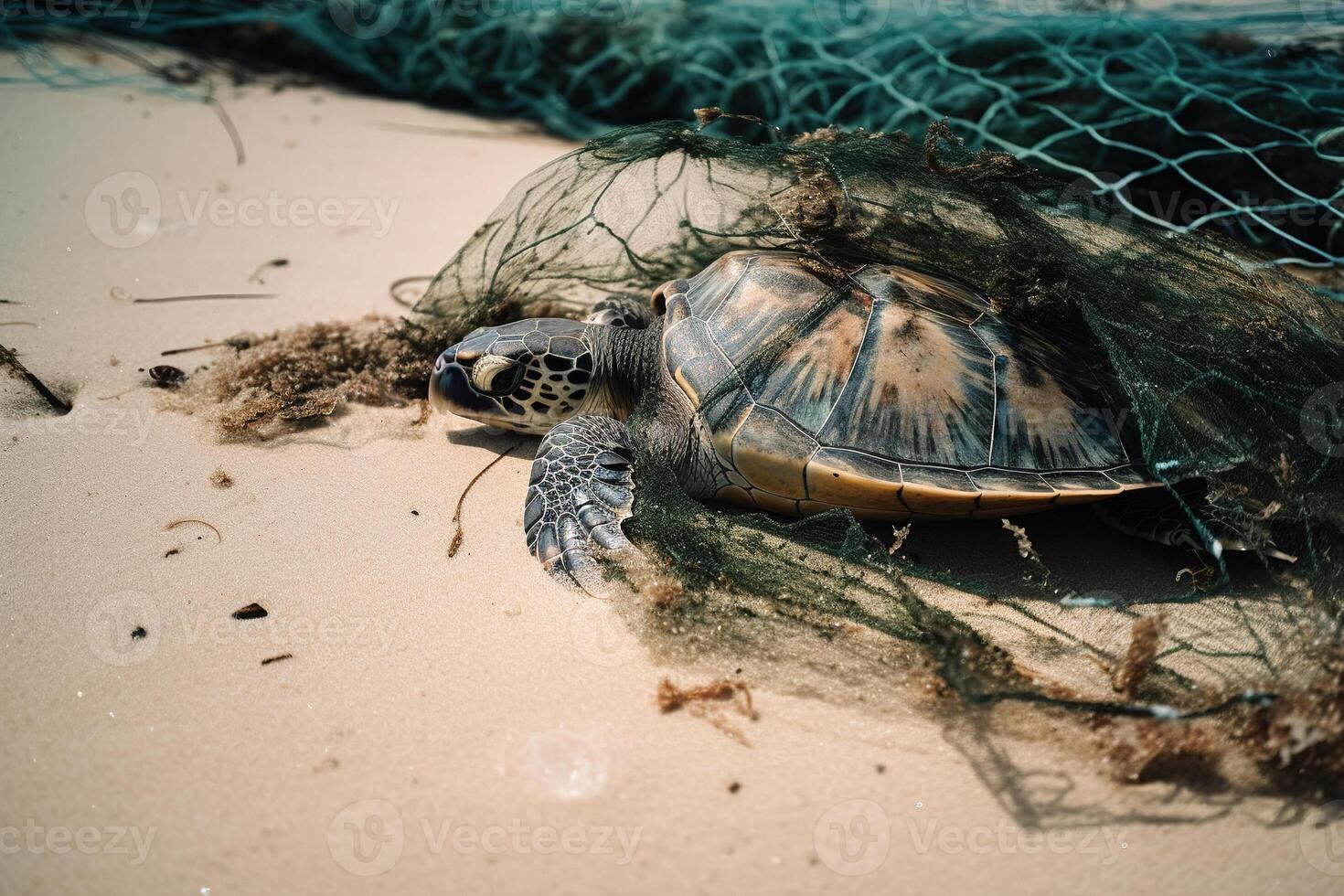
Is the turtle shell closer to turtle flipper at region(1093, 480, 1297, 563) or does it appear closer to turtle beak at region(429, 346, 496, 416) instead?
turtle flipper at region(1093, 480, 1297, 563)

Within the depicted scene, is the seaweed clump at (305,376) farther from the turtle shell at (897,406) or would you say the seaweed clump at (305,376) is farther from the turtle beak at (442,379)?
the turtle shell at (897,406)

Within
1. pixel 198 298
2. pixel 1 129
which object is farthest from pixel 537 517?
pixel 1 129

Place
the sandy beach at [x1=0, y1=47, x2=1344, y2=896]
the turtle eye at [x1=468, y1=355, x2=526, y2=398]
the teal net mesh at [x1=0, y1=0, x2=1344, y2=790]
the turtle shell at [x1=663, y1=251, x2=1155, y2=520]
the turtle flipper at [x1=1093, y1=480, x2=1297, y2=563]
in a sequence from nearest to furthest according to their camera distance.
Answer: the sandy beach at [x1=0, y1=47, x2=1344, y2=896], the teal net mesh at [x1=0, y1=0, x2=1344, y2=790], the turtle flipper at [x1=1093, y1=480, x2=1297, y2=563], the turtle shell at [x1=663, y1=251, x2=1155, y2=520], the turtle eye at [x1=468, y1=355, x2=526, y2=398]

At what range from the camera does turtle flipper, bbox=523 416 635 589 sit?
101 inches

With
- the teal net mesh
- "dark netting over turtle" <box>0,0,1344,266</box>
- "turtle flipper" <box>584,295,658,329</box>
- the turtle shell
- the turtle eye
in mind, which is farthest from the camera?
"dark netting over turtle" <box>0,0,1344,266</box>

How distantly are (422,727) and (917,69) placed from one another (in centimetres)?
524

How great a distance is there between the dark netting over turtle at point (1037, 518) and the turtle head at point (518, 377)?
34 cm

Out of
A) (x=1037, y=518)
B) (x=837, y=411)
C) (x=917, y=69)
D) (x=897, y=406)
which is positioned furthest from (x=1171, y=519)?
(x=917, y=69)

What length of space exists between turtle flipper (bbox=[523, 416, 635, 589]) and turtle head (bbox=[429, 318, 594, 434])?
21 centimetres

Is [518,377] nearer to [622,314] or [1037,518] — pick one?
[622,314]

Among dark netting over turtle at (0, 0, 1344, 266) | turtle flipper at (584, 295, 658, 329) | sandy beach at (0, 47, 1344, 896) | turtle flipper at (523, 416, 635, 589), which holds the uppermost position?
dark netting over turtle at (0, 0, 1344, 266)

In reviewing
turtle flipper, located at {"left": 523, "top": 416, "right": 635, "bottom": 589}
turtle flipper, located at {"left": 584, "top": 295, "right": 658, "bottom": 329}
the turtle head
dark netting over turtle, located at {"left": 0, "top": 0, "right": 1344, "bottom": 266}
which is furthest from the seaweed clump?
dark netting over turtle, located at {"left": 0, "top": 0, "right": 1344, "bottom": 266}

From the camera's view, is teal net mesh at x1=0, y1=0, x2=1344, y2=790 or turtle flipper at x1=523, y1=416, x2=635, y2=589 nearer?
teal net mesh at x1=0, y1=0, x2=1344, y2=790

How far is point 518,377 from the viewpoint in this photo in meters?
3.19
